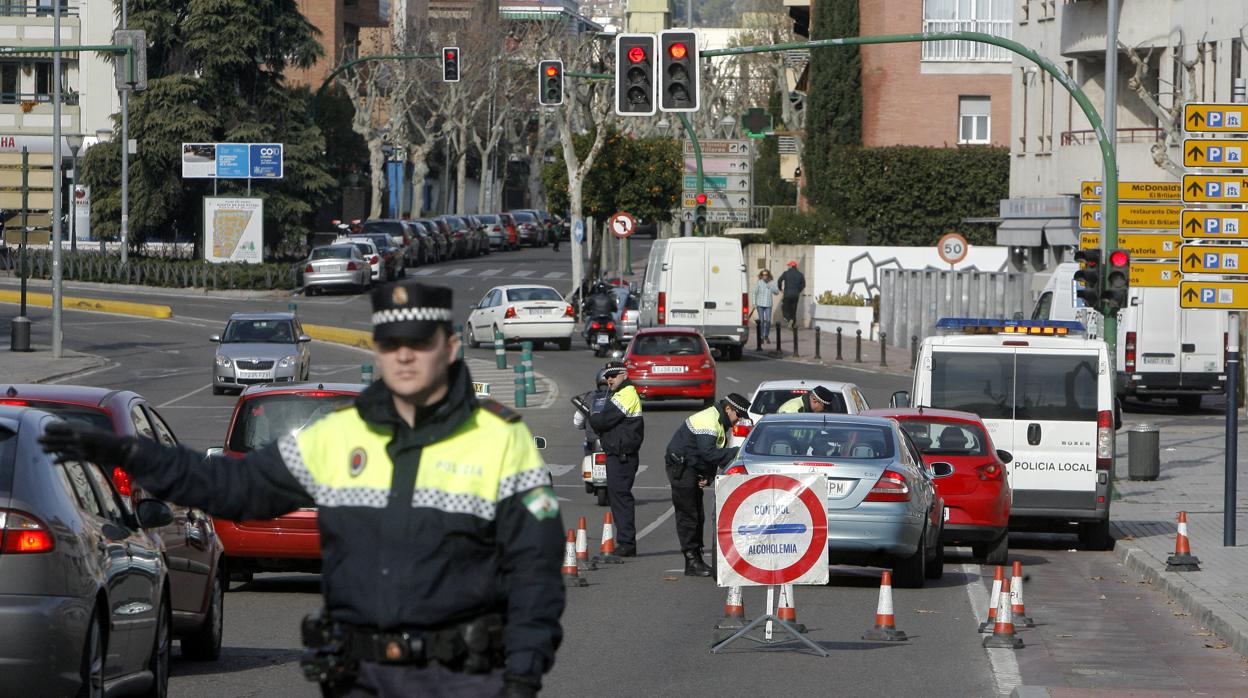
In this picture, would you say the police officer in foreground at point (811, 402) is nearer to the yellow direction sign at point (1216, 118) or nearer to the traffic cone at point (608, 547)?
the traffic cone at point (608, 547)

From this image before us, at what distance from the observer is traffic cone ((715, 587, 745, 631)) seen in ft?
41.4

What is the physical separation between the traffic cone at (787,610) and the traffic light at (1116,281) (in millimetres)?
11933

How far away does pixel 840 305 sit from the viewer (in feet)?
171

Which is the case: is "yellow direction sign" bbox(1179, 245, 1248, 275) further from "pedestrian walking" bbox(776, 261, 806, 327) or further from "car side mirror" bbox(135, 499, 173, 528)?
"pedestrian walking" bbox(776, 261, 806, 327)

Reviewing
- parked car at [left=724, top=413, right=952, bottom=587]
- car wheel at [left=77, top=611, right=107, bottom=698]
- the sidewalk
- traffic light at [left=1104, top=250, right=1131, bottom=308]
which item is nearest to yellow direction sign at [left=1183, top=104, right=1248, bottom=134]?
the sidewalk

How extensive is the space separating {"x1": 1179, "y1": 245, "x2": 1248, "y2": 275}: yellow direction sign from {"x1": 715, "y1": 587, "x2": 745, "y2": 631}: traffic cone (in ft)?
22.3

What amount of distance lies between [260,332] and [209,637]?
26349 mm

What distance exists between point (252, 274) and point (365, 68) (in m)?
33.2

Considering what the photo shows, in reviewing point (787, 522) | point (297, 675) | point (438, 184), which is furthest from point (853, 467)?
point (438, 184)

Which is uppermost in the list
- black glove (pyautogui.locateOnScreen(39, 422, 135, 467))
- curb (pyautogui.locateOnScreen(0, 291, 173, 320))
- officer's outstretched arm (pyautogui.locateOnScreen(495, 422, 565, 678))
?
black glove (pyautogui.locateOnScreen(39, 422, 135, 467))

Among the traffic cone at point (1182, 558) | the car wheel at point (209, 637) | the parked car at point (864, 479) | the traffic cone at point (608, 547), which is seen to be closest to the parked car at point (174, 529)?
the car wheel at point (209, 637)

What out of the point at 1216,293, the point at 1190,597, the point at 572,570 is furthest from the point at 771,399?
the point at 1190,597

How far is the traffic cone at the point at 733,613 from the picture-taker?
12617mm

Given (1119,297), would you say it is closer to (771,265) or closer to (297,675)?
(297,675)
